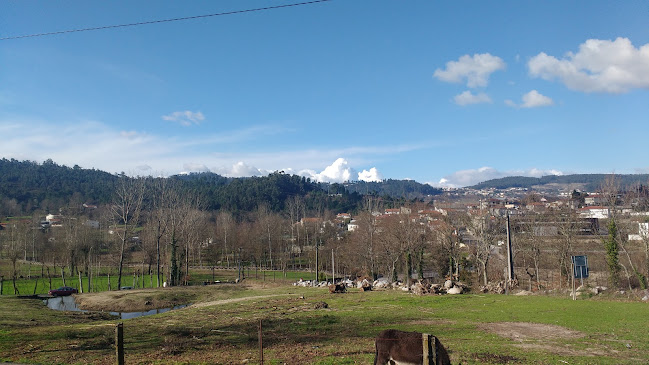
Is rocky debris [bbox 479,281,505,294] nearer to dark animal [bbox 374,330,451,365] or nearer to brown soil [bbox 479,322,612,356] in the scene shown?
brown soil [bbox 479,322,612,356]

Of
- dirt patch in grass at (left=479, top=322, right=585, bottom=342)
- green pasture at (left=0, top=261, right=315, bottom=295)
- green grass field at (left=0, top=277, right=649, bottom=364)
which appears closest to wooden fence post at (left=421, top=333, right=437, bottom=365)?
green grass field at (left=0, top=277, right=649, bottom=364)

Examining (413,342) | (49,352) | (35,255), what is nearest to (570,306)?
(413,342)

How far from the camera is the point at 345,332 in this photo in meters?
16.8

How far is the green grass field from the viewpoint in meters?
12.3

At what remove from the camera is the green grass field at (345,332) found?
40.5 ft

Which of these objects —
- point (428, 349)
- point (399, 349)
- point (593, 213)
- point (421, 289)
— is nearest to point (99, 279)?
point (421, 289)

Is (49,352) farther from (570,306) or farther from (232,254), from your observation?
(232,254)

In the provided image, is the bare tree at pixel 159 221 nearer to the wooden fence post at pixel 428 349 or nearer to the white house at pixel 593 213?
the wooden fence post at pixel 428 349

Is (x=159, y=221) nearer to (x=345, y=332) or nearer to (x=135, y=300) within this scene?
(x=135, y=300)

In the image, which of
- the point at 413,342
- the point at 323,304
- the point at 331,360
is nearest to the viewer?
the point at 413,342

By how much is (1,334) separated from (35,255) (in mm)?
71868

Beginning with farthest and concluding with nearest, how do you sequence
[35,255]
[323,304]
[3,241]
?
[35,255] < [3,241] < [323,304]

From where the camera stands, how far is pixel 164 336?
1692 cm

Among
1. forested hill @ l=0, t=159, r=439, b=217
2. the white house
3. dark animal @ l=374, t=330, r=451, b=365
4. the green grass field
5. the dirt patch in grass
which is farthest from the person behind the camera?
forested hill @ l=0, t=159, r=439, b=217
